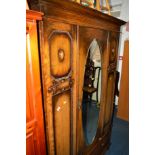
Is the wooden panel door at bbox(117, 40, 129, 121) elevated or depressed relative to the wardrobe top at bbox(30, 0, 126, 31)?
depressed

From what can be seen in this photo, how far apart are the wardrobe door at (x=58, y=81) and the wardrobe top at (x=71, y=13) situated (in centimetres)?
5

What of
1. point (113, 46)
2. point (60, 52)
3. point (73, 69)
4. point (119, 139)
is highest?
point (113, 46)

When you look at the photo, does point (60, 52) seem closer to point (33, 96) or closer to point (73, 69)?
point (73, 69)

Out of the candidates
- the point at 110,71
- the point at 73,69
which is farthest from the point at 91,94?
the point at 73,69

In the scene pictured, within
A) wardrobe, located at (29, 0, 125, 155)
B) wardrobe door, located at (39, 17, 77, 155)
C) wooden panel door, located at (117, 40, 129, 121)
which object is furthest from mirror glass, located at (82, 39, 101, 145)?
wooden panel door, located at (117, 40, 129, 121)

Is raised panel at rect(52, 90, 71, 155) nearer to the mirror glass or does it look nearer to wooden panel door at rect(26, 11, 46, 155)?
wooden panel door at rect(26, 11, 46, 155)

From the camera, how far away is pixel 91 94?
1.58 m

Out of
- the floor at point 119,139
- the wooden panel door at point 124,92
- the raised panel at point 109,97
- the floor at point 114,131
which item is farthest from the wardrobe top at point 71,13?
the floor at point 119,139

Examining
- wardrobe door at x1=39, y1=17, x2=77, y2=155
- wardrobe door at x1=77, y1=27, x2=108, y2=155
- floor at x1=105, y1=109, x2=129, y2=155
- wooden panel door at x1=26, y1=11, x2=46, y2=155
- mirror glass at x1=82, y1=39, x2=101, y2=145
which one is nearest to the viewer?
wooden panel door at x1=26, y1=11, x2=46, y2=155

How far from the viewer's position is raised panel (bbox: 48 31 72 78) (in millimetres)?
902

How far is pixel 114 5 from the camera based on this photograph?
9.60 feet

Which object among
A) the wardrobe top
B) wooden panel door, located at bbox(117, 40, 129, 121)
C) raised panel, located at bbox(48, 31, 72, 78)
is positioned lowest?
wooden panel door, located at bbox(117, 40, 129, 121)

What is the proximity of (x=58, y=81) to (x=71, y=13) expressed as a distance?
0.50 meters
